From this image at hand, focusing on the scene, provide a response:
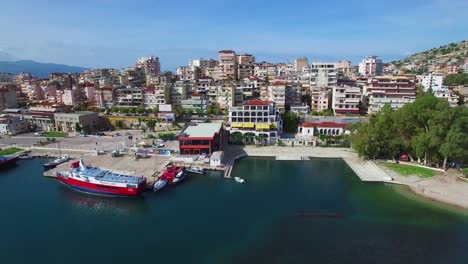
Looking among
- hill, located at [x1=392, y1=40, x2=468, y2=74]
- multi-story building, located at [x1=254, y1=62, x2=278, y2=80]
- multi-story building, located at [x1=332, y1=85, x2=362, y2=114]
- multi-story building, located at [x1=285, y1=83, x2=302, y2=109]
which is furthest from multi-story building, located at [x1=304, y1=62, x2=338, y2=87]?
hill, located at [x1=392, y1=40, x2=468, y2=74]

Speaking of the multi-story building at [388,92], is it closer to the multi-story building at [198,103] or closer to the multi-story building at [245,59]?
the multi-story building at [198,103]

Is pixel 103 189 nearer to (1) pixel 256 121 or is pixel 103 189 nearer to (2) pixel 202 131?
(2) pixel 202 131

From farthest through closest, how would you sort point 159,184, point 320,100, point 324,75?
point 324,75 < point 320,100 < point 159,184

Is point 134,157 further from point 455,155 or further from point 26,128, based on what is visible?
point 455,155

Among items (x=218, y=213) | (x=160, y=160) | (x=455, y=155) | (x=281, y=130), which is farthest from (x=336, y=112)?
(x=218, y=213)

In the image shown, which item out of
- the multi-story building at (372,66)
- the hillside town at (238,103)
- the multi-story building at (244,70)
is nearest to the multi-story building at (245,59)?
the multi-story building at (244,70)

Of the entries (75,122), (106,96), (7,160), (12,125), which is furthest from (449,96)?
(12,125)
